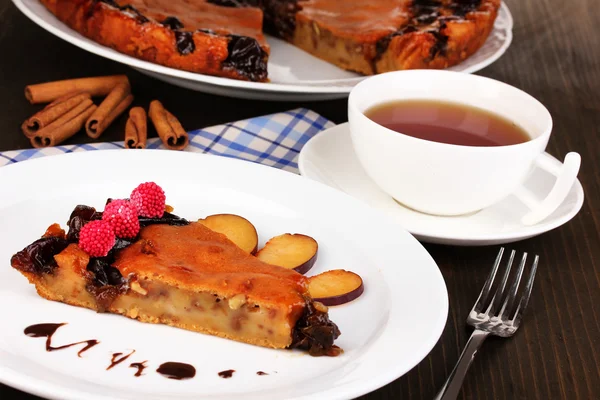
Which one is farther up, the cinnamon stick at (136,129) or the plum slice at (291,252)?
the plum slice at (291,252)

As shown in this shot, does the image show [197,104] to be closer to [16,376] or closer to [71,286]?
[71,286]

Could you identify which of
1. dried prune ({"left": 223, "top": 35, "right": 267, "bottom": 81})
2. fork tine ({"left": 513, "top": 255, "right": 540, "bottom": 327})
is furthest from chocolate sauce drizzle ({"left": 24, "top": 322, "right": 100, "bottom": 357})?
dried prune ({"left": 223, "top": 35, "right": 267, "bottom": 81})

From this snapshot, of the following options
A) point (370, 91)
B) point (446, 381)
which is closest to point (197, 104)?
point (370, 91)

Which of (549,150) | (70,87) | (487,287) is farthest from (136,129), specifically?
(549,150)

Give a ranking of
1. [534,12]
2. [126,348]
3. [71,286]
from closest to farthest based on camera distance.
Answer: [126,348]
[71,286]
[534,12]

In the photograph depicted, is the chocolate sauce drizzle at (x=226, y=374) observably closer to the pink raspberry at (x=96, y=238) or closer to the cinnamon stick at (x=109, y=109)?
the pink raspberry at (x=96, y=238)

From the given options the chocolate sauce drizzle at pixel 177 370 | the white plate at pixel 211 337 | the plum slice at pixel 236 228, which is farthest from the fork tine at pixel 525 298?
the chocolate sauce drizzle at pixel 177 370
